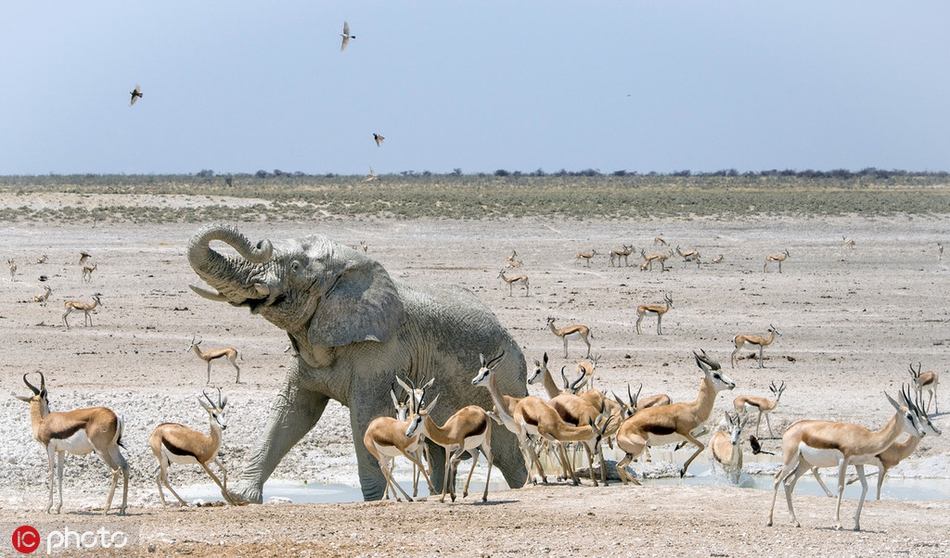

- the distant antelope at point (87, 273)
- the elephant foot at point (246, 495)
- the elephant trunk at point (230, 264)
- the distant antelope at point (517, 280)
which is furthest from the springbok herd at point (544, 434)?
the distant antelope at point (87, 273)

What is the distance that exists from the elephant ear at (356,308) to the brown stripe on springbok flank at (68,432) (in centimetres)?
227

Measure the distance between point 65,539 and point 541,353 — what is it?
13.1 metres

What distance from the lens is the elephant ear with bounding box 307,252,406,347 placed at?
429 inches

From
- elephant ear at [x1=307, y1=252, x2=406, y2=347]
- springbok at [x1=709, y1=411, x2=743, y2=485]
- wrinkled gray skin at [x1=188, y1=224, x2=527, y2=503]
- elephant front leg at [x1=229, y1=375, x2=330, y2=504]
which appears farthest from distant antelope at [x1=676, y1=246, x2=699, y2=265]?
elephant front leg at [x1=229, y1=375, x2=330, y2=504]

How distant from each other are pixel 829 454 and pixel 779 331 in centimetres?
1472

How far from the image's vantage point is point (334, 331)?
10891 mm

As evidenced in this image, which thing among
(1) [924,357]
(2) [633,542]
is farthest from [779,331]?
(2) [633,542]

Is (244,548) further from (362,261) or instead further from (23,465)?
(23,465)

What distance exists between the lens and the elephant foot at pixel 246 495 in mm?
10656

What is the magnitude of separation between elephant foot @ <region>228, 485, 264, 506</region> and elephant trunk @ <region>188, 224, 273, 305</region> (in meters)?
1.68

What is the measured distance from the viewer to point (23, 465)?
42.9 ft

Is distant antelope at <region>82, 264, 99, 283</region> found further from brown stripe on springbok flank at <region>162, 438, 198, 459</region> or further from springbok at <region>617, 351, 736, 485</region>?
springbok at <region>617, 351, 736, 485</region>

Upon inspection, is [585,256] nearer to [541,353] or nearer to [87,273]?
[541,353]

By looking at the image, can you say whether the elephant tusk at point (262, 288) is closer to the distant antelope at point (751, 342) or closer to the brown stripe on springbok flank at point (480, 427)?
the brown stripe on springbok flank at point (480, 427)
